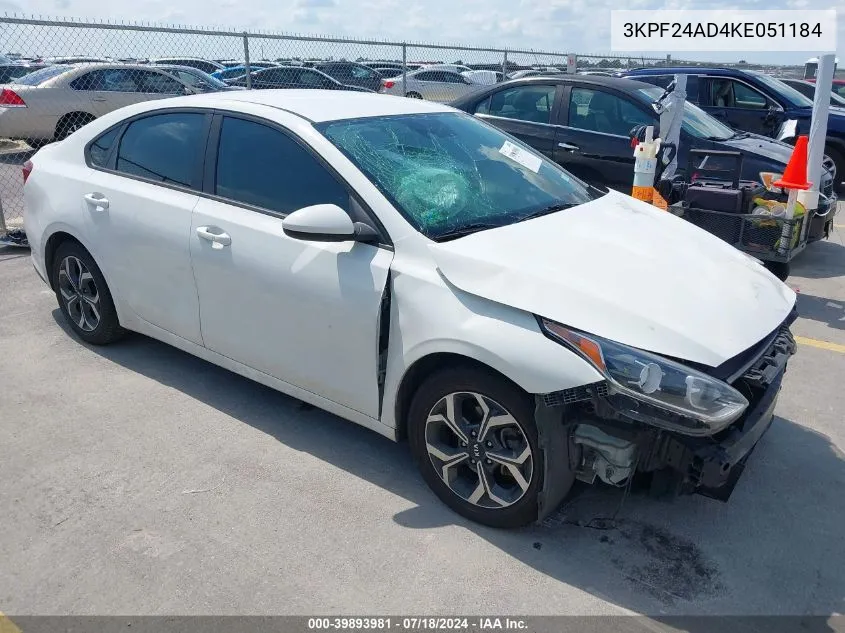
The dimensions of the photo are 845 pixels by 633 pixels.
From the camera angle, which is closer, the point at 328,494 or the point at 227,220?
the point at 328,494

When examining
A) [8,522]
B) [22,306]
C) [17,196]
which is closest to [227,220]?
[8,522]

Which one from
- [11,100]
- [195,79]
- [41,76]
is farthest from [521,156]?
[195,79]

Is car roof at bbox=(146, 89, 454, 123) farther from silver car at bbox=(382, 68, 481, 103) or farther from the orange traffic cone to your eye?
silver car at bbox=(382, 68, 481, 103)

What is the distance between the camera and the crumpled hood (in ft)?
8.71

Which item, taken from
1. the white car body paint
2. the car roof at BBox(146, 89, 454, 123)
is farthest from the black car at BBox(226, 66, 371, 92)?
the white car body paint

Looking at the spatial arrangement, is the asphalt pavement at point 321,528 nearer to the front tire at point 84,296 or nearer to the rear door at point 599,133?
the front tire at point 84,296

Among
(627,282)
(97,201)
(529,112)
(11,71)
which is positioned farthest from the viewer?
(11,71)

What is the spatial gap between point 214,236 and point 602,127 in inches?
197

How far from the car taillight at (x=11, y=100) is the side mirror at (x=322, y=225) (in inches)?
448

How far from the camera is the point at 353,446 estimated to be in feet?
12.1

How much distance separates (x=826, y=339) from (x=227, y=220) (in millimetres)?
4194

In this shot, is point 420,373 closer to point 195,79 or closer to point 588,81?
point 588,81

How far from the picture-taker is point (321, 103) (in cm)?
381

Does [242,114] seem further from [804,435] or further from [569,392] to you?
[804,435]
